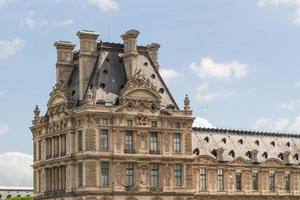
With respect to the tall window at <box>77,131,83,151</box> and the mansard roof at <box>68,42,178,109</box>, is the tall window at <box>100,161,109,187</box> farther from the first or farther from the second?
the mansard roof at <box>68,42,178,109</box>

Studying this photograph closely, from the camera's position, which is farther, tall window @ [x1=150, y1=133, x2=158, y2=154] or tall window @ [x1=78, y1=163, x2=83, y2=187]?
tall window @ [x1=150, y1=133, x2=158, y2=154]

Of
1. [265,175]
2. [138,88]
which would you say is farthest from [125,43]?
[265,175]

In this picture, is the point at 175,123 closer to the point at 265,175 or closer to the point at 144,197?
the point at 144,197

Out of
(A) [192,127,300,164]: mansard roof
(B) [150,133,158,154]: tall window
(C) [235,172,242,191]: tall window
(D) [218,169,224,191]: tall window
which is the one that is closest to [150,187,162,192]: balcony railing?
(B) [150,133,158,154]: tall window

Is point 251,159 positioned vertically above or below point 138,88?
below

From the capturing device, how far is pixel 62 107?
353 feet

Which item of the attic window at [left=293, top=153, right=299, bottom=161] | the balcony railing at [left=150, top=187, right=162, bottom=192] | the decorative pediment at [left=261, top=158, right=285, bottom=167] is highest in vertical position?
the attic window at [left=293, top=153, right=299, bottom=161]

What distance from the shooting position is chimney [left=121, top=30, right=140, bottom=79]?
109m

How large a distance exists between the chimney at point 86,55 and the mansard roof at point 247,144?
61.0ft

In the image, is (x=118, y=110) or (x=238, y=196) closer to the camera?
(x=118, y=110)

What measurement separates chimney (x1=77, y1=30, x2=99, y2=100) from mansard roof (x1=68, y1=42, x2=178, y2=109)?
58 centimetres

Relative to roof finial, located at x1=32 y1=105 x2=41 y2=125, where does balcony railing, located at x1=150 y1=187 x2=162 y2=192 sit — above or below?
below

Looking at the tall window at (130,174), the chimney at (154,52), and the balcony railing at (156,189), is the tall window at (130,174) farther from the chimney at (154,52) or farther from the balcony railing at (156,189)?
the chimney at (154,52)

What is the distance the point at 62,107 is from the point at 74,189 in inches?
425
